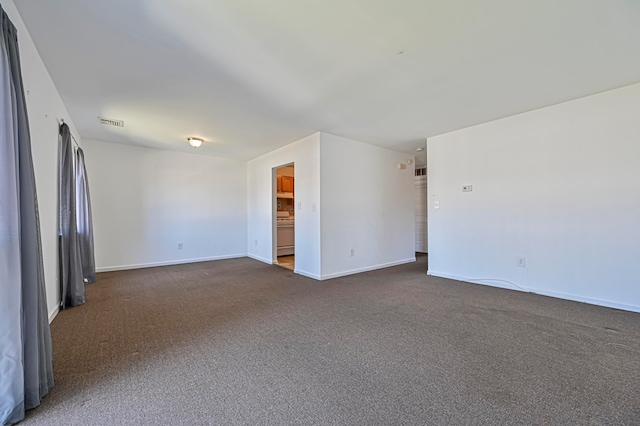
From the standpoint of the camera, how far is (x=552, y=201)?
346 centimetres

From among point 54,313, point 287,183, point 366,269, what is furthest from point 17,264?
point 287,183

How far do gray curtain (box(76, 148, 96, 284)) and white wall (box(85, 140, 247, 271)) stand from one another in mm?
1040

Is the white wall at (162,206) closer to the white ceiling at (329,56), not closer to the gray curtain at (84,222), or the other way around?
the gray curtain at (84,222)

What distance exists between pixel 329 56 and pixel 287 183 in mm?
5722

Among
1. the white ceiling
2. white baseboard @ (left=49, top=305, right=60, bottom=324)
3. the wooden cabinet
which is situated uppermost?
the white ceiling

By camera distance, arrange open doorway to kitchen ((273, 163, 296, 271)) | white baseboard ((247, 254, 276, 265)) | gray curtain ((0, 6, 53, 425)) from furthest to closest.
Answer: open doorway to kitchen ((273, 163, 296, 271))
white baseboard ((247, 254, 276, 265))
gray curtain ((0, 6, 53, 425))

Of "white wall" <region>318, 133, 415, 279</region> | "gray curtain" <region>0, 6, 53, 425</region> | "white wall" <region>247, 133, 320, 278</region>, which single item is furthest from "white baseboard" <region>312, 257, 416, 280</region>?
"gray curtain" <region>0, 6, 53, 425</region>

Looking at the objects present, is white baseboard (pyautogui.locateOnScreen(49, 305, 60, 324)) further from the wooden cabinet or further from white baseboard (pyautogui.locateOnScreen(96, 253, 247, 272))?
the wooden cabinet

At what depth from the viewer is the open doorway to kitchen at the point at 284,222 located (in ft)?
20.0

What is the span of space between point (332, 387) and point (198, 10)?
259 centimetres

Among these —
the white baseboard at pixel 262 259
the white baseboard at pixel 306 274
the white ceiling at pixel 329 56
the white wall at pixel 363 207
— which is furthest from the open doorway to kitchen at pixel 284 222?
the white ceiling at pixel 329 56

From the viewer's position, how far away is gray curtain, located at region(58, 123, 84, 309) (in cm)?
312

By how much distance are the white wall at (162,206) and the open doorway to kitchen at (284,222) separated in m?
0.92

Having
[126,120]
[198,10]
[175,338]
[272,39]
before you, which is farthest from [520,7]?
[126,120]
